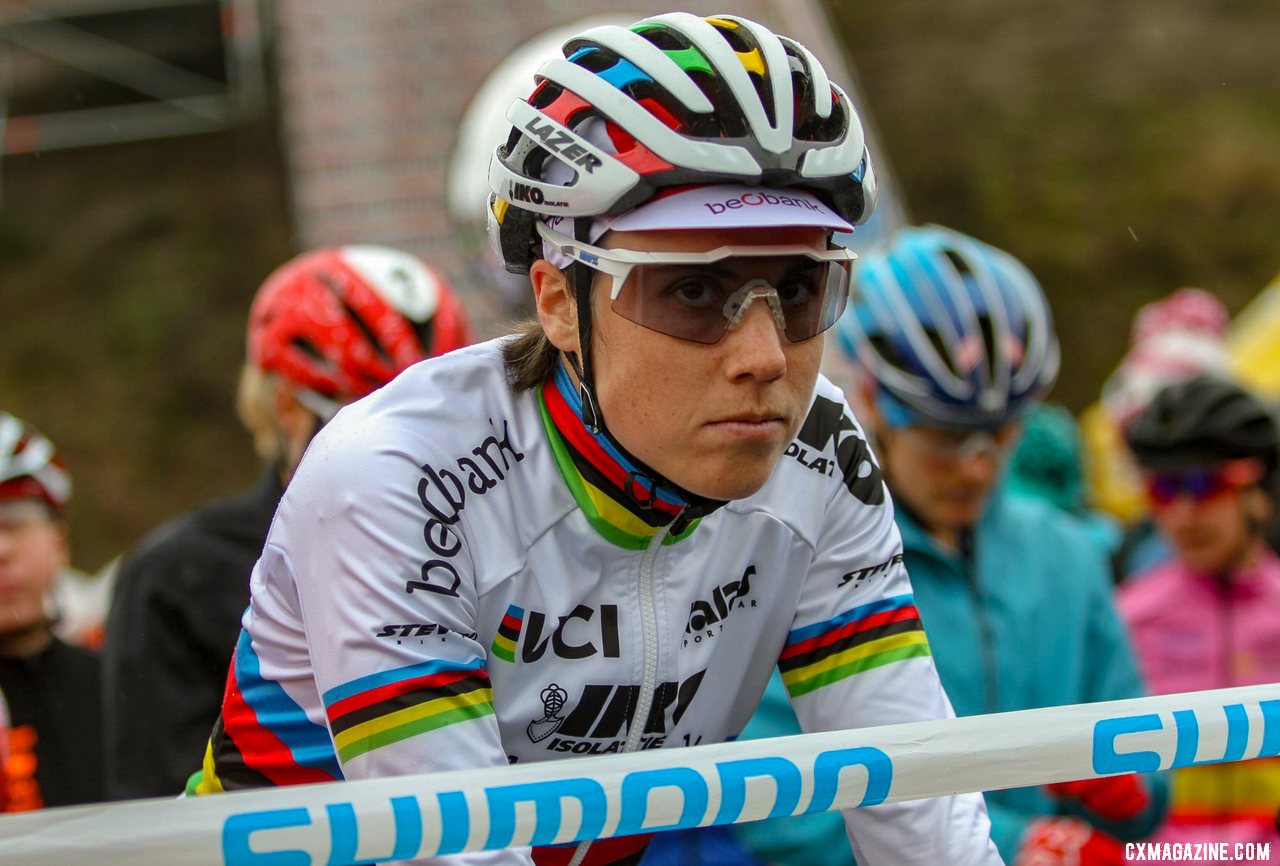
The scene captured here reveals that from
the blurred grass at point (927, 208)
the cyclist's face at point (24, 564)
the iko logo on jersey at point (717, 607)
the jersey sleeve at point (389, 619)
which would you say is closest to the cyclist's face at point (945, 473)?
the iko logo on jersey at point (717, 607)

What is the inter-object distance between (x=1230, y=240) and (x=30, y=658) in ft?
54.6

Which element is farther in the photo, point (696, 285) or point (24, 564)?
point (24, 564)

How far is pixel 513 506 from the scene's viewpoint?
7.40 feet

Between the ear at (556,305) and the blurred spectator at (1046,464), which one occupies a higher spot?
the ear at (556,305)

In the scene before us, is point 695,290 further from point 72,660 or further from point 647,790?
point 72,660

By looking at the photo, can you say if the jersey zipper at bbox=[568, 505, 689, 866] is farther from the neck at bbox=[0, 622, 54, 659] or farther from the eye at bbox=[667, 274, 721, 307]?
the neck at bbox=[0, 622, 54, 659]

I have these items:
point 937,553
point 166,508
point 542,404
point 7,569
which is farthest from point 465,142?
point 166,508

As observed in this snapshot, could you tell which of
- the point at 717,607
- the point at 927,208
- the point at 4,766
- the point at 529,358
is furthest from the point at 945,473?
the point at 927,208

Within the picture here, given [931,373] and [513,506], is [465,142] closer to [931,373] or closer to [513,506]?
[931,373]

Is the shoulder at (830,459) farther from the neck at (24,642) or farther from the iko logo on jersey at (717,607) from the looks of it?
the neck at (24,642)

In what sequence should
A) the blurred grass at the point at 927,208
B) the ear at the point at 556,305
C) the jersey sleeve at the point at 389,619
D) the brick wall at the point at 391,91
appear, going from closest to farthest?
the jersey sleeve at the point at 389,619, the ear at the point at 556,305, the brick wall at the point at 391,91, the blurred grass at the point at 927,208

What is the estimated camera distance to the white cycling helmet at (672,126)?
2127 millimetres

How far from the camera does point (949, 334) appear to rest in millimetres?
3934

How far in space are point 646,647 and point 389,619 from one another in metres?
0.45
